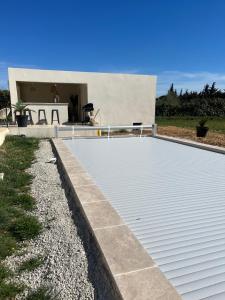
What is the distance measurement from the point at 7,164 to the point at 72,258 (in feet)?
14.3

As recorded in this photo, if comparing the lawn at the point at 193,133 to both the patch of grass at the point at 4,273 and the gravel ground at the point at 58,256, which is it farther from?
the patch of grass at the point at 4,273

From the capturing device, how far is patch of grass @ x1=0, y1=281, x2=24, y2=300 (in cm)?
202

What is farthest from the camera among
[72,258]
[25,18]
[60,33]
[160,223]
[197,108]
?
[197,108]

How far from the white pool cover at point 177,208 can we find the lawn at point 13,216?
117 centimetres

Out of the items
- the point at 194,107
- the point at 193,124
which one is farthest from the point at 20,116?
the point at 194,107

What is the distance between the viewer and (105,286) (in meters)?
2.05

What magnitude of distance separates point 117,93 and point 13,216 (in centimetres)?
1290

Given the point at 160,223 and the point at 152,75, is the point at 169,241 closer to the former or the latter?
the point at 160,223

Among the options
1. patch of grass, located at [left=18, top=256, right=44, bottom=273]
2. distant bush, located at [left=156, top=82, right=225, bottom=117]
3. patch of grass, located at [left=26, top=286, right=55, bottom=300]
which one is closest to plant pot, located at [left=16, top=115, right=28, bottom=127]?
patch of grass, located at [left=18, top=256, right=44, bottom=273]

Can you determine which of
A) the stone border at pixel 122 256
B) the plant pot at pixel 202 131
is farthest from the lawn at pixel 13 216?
the plant pot at pixel 202 131

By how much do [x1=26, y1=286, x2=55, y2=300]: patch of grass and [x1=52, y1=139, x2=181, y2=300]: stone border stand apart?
0.49 meters

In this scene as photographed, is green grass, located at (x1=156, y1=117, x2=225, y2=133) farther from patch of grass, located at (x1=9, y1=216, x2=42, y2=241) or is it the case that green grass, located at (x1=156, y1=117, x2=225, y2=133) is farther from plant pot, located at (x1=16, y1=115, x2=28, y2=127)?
patch of grass, located at (x1=9, y1=216, x2=42, y2=241)

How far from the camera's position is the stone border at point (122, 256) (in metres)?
1.82

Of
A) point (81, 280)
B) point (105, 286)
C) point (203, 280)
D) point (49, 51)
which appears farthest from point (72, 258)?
point (49, 51)
